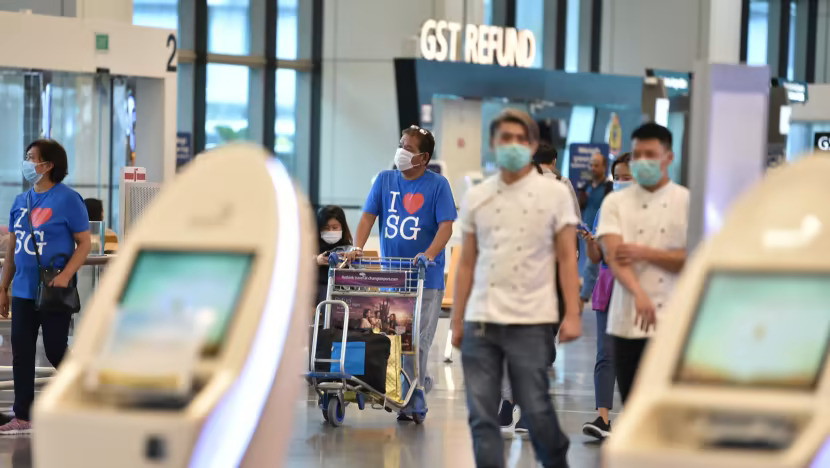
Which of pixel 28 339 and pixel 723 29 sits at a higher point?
pixel 723 29

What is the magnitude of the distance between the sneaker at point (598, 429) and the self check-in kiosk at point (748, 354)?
12.9 feet

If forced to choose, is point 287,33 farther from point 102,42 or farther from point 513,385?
point 513,385

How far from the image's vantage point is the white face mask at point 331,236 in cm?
894

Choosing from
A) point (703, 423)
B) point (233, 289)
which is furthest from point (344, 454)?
point (703, 423)

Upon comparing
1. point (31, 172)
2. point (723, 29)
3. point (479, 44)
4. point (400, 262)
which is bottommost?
point (400, 262)

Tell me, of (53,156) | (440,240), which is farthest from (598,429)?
(53,156)

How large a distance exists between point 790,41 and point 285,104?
11.2 meters

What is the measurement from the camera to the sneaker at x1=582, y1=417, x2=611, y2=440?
7684 millimetres

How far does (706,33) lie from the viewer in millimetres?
25344

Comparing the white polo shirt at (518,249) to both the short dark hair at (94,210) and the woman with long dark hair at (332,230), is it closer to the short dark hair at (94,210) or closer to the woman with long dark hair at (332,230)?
the woman with long dark hair at (332,230)

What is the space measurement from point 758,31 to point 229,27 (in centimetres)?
1135

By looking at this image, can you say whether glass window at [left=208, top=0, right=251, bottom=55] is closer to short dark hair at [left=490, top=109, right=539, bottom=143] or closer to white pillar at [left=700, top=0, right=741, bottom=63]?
white pillar at [left=700, top=0, right=741, bottom=63]

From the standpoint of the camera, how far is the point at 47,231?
7332 millimetres

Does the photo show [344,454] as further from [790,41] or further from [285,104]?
[790,41]
